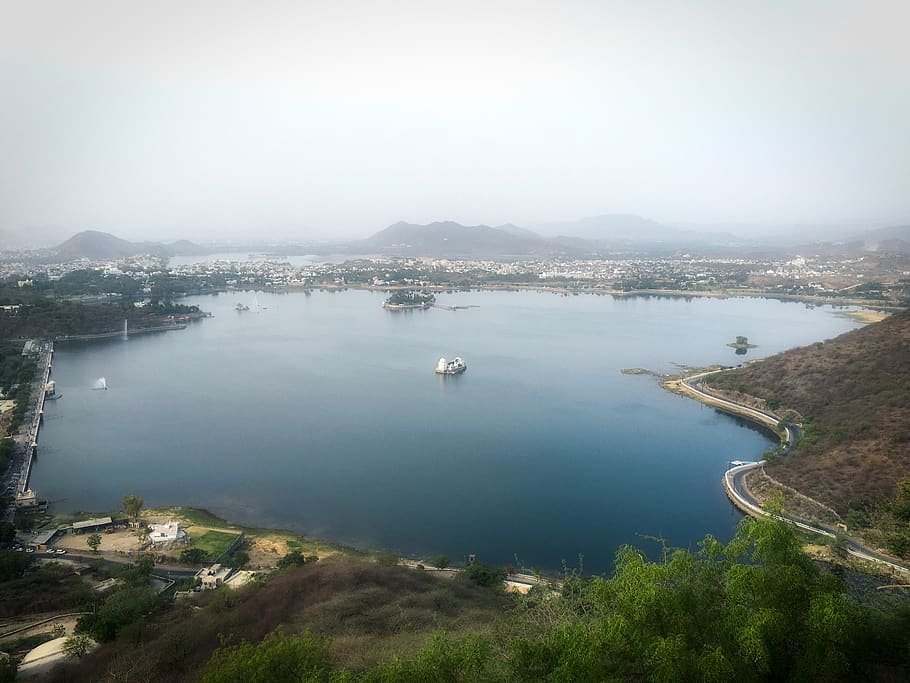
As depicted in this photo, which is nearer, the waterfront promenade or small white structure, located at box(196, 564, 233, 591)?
small white structure, located at box(196, 564, 233, 591)

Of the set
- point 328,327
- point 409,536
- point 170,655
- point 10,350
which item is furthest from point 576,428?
point 10,350

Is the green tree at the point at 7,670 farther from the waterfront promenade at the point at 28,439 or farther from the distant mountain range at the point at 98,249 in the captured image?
the distant mountain range at the point at 98,249

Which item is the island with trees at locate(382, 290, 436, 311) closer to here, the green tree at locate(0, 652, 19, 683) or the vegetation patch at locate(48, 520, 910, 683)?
the green tree at locate(0, 652, 19, 683)

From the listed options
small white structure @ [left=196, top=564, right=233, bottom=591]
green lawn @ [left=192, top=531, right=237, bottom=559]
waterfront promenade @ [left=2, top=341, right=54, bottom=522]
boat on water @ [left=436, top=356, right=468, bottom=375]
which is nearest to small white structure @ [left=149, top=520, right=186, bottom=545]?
green lawn @ [left=192, top=531, right=237, bottom=559]

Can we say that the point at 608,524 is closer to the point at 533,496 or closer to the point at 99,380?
the point at 533,496

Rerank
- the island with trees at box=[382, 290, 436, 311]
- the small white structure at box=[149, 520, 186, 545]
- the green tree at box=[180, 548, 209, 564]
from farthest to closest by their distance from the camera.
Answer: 1. the island with trees at box=[382, 290, 436, 311]
2. the small white structure at box=[149, 520, 186, 545]
3. the green tree at box=[180, 548, 209, 564]

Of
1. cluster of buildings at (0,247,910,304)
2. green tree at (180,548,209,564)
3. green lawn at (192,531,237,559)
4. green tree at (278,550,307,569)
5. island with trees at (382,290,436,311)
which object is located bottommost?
green lawn at (192,531,237,559)
